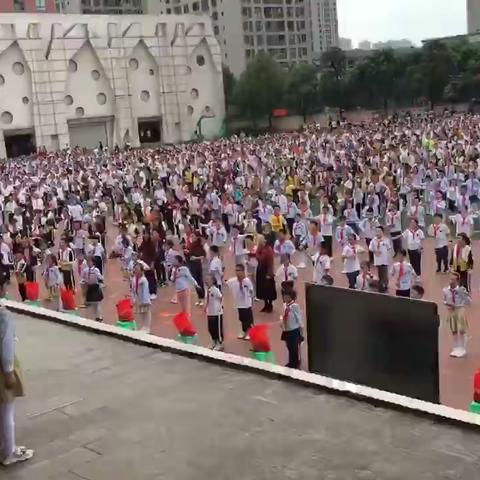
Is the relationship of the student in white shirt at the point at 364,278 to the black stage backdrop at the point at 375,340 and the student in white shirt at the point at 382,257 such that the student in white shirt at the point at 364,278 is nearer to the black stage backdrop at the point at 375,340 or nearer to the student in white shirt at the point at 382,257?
the student in white shirt at the point at 382,257

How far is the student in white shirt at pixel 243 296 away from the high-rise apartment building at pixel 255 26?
3184 inches

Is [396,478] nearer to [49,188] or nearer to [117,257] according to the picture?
[117,257]

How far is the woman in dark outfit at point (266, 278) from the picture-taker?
41.3 ft

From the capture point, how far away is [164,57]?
5475cm

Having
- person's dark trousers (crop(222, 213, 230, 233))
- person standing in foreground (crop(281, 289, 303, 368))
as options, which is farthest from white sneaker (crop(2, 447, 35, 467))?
person's dark trousers (crop(222, 213, 230, 233))

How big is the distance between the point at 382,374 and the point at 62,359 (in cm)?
329

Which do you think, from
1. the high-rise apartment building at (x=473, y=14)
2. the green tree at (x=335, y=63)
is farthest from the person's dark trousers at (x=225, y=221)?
the high-rise apartment building at (x=473, y=14)

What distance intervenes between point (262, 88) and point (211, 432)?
53.6 metres

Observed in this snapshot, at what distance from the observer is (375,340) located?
6742 millimetres

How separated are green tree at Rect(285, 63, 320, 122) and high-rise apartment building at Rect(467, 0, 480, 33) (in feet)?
195

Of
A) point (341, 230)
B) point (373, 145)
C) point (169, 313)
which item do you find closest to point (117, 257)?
point (169, 313)

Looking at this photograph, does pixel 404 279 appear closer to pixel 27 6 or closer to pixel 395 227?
pixel 395 227

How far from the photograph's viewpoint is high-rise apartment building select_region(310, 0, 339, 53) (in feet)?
384

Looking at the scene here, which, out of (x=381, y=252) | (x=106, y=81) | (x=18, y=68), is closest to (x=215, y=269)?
(x=381, y=252)
